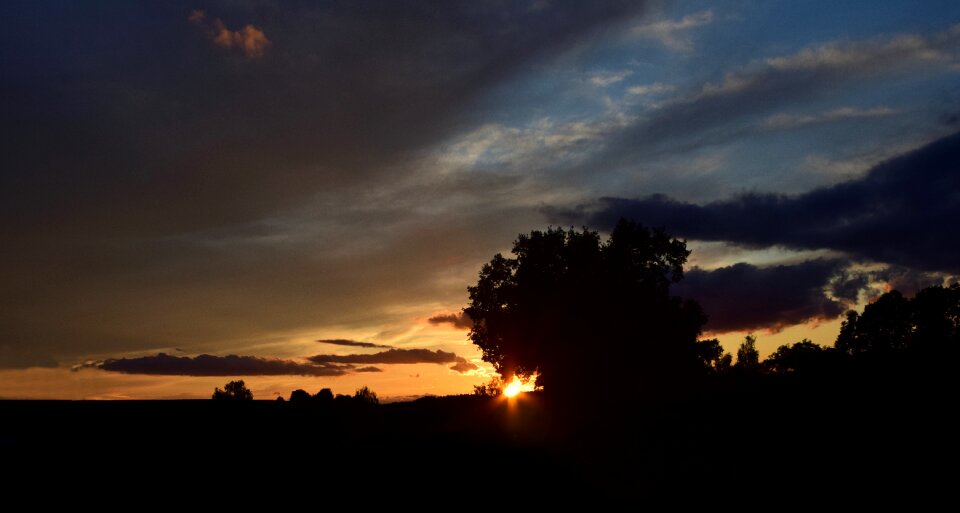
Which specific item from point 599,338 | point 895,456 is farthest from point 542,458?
point 599,338

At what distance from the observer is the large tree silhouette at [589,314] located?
151ft

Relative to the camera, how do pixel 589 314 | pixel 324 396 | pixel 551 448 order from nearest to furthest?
pixel 551 448, pixel 324 396, pixel 589 314

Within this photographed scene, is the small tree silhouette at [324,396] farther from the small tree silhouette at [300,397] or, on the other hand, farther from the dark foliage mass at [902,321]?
the dark foliage mass at [902,321]

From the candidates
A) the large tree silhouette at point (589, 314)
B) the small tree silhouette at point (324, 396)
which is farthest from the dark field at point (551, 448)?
the large tree silhouette at point (589, 314)

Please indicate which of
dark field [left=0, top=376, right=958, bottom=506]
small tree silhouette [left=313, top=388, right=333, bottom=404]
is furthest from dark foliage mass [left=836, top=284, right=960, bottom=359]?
small tree silhouette [left=313, top=388, right=333, bottom=404]

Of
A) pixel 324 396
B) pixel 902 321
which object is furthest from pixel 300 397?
pixel 902 321

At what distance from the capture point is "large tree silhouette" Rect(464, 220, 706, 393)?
151 feet

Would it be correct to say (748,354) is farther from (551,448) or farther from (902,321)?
(551,448)

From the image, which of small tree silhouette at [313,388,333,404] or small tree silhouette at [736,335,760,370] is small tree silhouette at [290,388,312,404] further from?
small tree silhouette at [736,335,760,370]

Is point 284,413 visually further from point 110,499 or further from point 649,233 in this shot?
point 649,233

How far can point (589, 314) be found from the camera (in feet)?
151

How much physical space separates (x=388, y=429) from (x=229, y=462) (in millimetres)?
5316

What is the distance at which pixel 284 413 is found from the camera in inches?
727

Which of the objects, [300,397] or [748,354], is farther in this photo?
[748,354]
